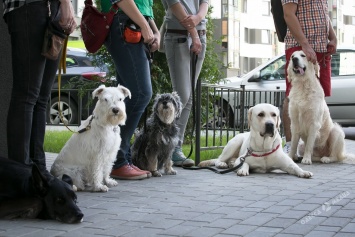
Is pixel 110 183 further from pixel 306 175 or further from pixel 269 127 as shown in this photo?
pixel 306 175

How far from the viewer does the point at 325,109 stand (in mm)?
8820

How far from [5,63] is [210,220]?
253cm

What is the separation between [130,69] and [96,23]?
535mm

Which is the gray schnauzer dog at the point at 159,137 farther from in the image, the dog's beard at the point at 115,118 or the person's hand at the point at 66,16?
the person's hand at the point at 66,16

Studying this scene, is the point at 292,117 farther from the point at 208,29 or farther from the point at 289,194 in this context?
the point at 208,29

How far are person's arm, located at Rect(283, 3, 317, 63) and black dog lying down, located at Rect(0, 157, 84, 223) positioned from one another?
4676mm

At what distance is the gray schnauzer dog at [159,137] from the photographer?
6891 mm

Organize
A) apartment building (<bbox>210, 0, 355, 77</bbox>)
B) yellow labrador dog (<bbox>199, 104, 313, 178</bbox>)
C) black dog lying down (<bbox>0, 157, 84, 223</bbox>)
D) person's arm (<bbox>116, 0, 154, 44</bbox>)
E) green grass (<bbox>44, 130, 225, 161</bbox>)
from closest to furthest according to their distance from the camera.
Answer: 1. black dog lying down (<bbox>0, 157, 84, 223</bbox>)
2. person's arm (<bbox>116, 0, 154, 44</bbox>)
3. yellow labrador dog (<bbox>199, 104, 313, 178</bbox>)
4. green grass (<bbox>44, 130, 225, 161</bbox>)
5. apartment building (<bbox>210, 0, 355, 77</bbox>)

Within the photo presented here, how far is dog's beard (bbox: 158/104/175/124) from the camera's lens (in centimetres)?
682

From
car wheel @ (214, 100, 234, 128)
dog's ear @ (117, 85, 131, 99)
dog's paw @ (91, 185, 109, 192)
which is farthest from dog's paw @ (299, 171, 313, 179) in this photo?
car wheel @ (214, 100, 234, 128)

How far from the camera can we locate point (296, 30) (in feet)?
28.0

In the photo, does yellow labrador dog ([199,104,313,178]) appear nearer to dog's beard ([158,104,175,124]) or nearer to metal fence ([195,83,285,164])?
dog's beard ([158,104,175,124])

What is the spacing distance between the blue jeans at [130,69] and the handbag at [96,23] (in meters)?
0.07

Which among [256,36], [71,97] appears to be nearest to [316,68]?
[71,97]
